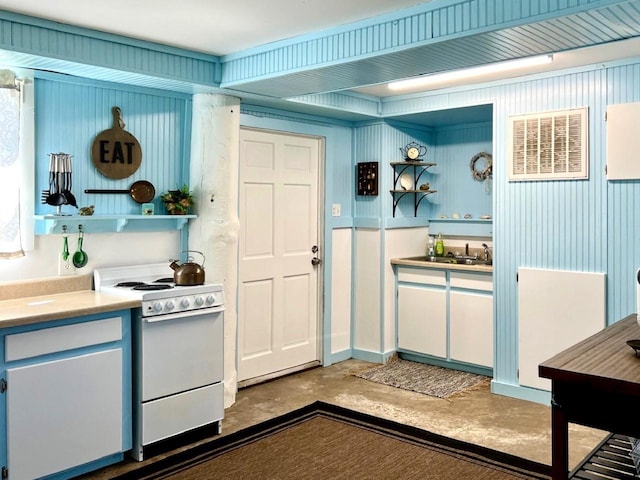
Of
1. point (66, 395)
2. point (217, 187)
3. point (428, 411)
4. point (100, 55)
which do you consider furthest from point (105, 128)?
point (428, 411)

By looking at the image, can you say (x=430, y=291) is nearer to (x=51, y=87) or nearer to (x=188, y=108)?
(x=188, y=108)

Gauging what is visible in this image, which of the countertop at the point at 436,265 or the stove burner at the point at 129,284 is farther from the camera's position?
the countertop at the point at 436,265

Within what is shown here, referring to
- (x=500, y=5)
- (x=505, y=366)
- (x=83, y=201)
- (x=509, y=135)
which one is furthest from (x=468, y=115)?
(x=83, y=201)

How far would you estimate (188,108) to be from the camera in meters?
4.14

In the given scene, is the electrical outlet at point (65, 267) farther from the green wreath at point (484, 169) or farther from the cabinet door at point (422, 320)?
the green wreath at point (484, 169)

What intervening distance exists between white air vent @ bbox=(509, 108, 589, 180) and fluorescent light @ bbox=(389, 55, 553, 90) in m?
0.42

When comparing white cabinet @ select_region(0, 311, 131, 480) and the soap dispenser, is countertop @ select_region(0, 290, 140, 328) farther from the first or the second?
the soap dispenser

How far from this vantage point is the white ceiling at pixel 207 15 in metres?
2.80

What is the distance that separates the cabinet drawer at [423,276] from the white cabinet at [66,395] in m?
2.75

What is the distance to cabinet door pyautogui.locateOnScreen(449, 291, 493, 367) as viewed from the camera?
4.78m

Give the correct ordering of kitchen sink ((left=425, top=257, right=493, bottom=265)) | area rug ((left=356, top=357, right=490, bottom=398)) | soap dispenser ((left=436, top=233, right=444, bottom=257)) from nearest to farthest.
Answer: area rug ((left=356, top=357, right=490, bottom=398))
kitchen sink ((left=425, top=257, right=493, bottom=265))
soap dispenser ((left=436, top=233, right=444, bottom=257))

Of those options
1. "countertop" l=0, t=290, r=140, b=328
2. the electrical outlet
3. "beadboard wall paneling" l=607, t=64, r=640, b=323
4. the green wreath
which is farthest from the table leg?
the green wreath

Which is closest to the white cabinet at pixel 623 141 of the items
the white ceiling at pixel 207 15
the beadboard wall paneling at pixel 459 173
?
the beadboard wall paneling at pixel 459 173

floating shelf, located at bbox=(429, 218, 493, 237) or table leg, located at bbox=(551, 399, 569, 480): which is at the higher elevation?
floating shelf, located at bbox=(429, 218, 493, 237)
